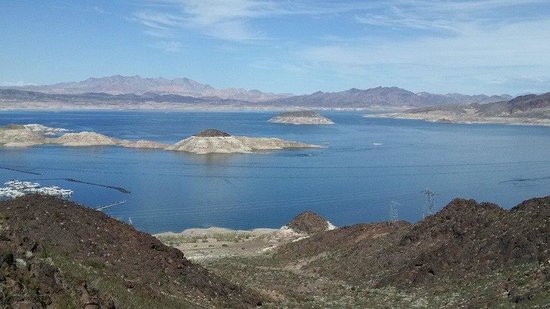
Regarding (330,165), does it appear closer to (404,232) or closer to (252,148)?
(252,148)

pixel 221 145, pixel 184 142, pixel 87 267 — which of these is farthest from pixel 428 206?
pixel 184 142

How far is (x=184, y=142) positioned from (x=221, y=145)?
1018 cm

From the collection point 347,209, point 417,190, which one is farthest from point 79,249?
point 417,190

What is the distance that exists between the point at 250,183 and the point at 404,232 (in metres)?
57.1

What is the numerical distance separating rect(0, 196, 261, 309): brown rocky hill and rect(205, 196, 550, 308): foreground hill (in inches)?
141

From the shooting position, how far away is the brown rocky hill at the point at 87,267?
10539mm

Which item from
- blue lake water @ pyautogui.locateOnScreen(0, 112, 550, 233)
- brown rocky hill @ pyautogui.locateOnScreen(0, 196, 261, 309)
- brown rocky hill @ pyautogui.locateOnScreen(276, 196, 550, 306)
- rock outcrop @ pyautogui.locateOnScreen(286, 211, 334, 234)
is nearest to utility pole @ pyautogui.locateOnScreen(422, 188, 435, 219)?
blue lake water @ pyautogui.locateOnScreen(0, 112, 550, 233)

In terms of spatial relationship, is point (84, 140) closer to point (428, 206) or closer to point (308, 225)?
point (428, 206)

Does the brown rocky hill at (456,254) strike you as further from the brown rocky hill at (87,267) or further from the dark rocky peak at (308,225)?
the dark rocky peak at (308,225)

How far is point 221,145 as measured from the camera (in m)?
133

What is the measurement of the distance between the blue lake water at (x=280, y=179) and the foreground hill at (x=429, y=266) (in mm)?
28454

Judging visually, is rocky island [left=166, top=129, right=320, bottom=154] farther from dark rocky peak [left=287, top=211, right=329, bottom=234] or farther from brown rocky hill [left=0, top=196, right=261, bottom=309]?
brown rocky hill [left=0, top=196, right=261, bottom=309]

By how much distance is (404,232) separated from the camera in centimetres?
3008

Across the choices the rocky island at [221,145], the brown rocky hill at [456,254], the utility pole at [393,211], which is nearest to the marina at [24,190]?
the utility pole at [393,211]
